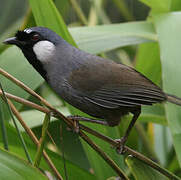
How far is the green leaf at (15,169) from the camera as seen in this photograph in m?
1.04

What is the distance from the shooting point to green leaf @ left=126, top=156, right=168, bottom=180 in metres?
1.32

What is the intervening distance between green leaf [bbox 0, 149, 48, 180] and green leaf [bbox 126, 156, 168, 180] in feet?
1.19

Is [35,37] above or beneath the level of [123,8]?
above

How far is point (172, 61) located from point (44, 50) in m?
0.57

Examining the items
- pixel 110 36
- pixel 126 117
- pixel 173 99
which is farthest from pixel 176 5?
pixel 173 99

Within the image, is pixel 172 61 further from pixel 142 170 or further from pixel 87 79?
pixel 142 170

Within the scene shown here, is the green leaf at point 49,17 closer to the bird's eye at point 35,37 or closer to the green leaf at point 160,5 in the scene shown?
the bird's eye at point 35,37

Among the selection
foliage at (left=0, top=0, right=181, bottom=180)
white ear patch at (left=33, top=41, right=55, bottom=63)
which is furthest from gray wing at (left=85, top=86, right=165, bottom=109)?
white ear patch at (left=33, top=41, right=55, bottom=63)

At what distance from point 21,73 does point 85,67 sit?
318 mm

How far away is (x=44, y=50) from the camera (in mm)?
1583

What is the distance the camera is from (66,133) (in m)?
2.17

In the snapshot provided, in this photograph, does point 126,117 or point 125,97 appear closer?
point 125,97

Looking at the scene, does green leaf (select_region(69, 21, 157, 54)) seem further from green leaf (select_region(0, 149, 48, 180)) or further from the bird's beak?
green leaf (select_region(0, 149, 48, 180))

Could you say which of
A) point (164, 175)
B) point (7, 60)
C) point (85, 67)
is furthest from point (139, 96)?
point (7, 60)
